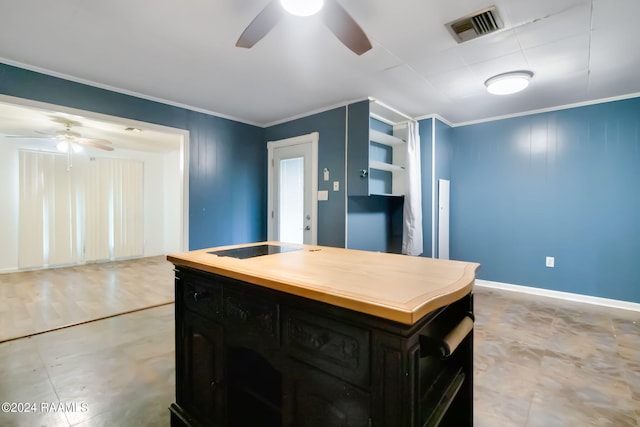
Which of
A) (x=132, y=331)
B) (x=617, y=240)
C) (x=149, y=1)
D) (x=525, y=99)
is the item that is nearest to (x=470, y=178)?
(x=525, y=99)

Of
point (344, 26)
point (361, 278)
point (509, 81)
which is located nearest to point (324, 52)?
point (344, 26)

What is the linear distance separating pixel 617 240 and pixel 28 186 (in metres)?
8.72

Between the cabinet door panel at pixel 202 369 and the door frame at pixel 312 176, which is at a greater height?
the door frame at pixel 312 176

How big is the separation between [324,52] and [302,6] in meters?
0.99

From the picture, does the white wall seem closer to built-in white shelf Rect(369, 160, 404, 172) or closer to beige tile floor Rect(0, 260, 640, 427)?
beige tile floor Rect(0, 260, 640, 427)

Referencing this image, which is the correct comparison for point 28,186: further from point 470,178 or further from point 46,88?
point 470,178

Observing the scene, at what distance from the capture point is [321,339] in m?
0.96

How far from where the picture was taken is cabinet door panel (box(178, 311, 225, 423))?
1.35 metres

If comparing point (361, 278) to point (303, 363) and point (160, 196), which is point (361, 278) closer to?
point (303, 363)

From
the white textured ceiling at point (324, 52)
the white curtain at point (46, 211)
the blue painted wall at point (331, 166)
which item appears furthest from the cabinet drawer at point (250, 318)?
the white curtain at point (46, 211)

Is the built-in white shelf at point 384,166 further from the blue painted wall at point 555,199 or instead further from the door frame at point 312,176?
the blue painted wall at point 555,199

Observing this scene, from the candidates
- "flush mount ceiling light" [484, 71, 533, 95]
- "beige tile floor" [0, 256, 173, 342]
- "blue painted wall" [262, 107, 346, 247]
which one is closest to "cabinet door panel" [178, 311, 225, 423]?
"beige tile floor" [0, 256, 173, 342]

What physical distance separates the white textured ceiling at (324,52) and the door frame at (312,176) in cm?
56

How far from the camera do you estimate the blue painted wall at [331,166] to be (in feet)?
12.2
